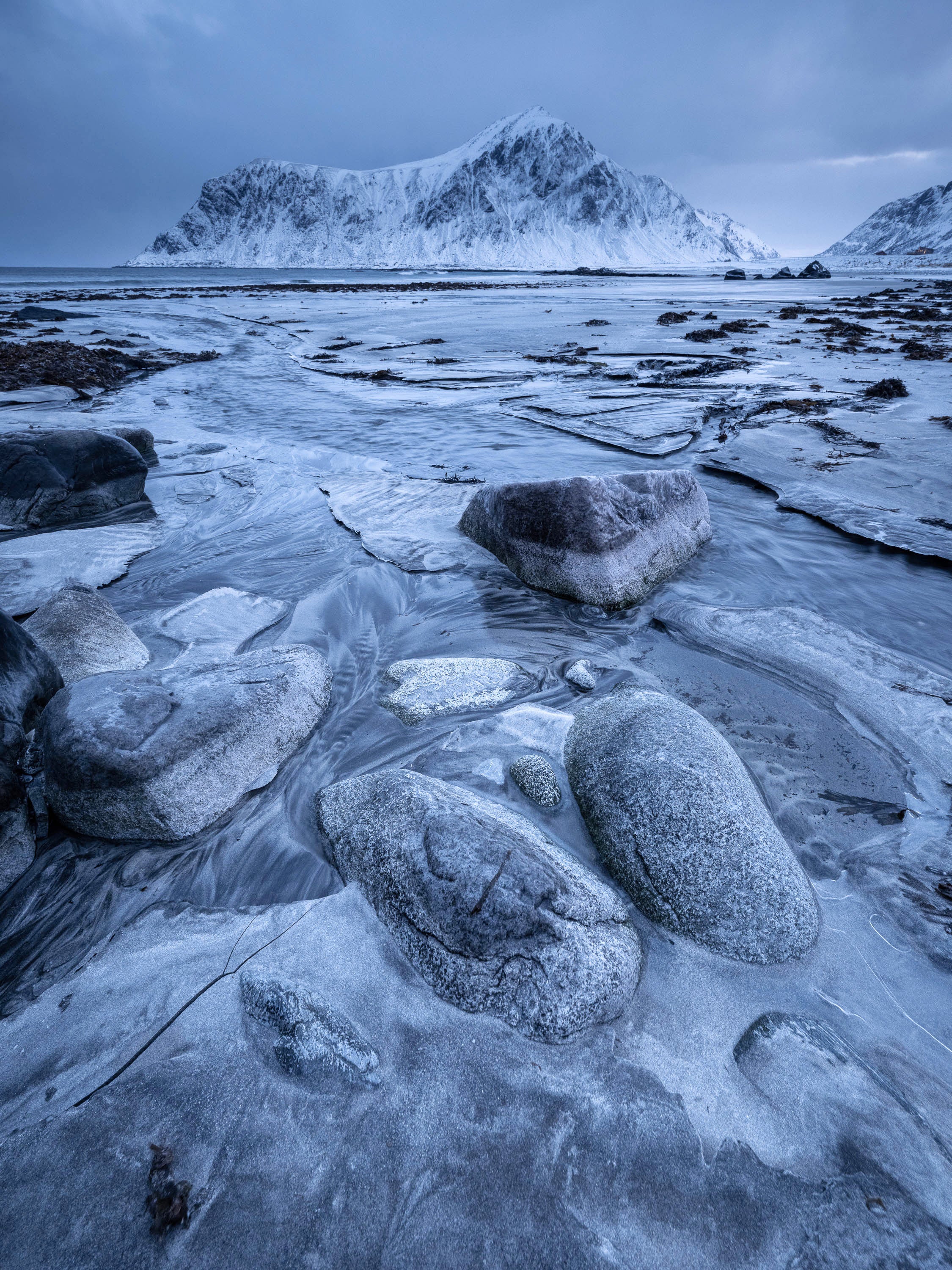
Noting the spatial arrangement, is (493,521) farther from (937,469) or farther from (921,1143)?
(937,469)

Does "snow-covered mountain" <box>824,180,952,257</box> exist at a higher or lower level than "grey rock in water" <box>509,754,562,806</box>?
higher

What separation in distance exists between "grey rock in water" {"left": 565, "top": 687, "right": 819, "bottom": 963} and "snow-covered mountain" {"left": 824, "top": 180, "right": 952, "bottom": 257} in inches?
6604

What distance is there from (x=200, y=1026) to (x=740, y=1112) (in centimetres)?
144

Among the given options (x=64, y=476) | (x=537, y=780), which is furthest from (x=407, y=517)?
(x=537, y=780)

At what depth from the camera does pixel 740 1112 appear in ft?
4.87

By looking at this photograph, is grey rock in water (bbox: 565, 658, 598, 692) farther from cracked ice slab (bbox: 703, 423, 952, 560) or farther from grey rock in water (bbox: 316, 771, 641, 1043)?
cracked ice slab (bbox: 703, 423, 952, 560)

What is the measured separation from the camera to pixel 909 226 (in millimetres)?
168750

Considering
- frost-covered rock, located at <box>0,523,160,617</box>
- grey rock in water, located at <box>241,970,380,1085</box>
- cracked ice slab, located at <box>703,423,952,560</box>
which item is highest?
cracked ice slab, located at <box>703,423,952,560</box>

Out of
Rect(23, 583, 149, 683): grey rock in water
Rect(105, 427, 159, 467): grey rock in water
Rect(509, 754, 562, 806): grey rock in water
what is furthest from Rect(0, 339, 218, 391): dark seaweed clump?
Rect(509, 754, 562, 806): grey rock in water

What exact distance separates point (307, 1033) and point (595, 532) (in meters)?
3.17

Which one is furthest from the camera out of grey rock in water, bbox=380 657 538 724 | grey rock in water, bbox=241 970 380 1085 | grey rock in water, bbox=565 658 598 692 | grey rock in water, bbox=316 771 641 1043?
grey rock in water, bbox=565 658 598 692

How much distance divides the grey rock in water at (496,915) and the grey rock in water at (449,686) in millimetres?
895

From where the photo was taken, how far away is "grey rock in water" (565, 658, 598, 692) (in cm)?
320

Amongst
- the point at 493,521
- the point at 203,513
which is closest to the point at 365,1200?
the point at 493,521
